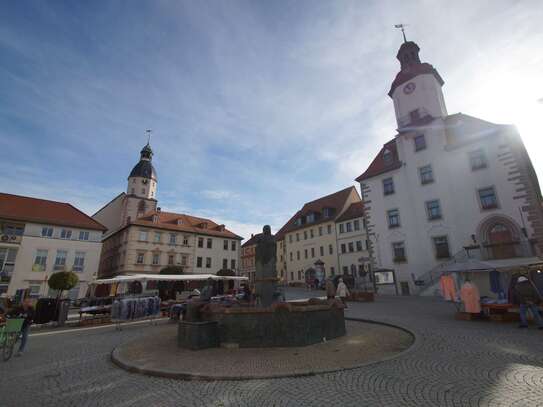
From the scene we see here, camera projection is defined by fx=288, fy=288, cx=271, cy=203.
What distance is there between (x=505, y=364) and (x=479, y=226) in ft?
70.3

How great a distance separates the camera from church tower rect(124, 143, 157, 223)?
50847 millimetres

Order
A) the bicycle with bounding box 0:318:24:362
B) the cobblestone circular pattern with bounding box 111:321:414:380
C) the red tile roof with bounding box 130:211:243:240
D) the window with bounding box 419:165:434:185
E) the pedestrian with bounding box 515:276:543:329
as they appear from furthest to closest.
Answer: the red tile roof with bounding box 130:211:243:240, the window with bounding box 419:165:434:185, the pedestrian with bounding box 515:276:543:329, the bicycle with bounding box 0:318:24:362, the cobblestone circular pattern with bounding box 111:321:414:380

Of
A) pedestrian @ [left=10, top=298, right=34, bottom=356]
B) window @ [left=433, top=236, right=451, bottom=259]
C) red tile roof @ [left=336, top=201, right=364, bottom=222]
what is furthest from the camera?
red tile roof @ [left=336, top=201, right=364, bottom=222]

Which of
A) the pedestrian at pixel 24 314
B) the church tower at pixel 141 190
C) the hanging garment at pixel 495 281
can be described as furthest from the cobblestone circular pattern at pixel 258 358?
the church tower at pixel 141 190

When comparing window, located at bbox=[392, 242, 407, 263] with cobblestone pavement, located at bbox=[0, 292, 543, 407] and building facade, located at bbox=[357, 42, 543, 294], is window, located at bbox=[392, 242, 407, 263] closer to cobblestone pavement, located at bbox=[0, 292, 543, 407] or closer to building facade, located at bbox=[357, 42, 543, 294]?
building facade, located at bbox=[357, 42, 543, 294]

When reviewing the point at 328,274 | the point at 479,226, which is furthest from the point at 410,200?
the point at 328,274

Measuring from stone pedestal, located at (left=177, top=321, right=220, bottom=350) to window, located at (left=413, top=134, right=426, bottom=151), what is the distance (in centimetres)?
2730

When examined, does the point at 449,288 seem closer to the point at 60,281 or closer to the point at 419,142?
the point at 419,142

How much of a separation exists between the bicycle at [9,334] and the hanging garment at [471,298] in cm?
1478

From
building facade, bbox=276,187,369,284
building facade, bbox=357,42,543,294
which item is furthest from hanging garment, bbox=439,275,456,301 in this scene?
building facade, bbox=276,187,369,284

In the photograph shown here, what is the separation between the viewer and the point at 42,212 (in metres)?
35.3

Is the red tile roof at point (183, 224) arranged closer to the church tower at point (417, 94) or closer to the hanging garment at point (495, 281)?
the church tower at point (417, 94)

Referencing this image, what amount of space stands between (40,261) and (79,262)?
12.3ft

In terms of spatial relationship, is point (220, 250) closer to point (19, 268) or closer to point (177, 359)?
point (19, 268)
